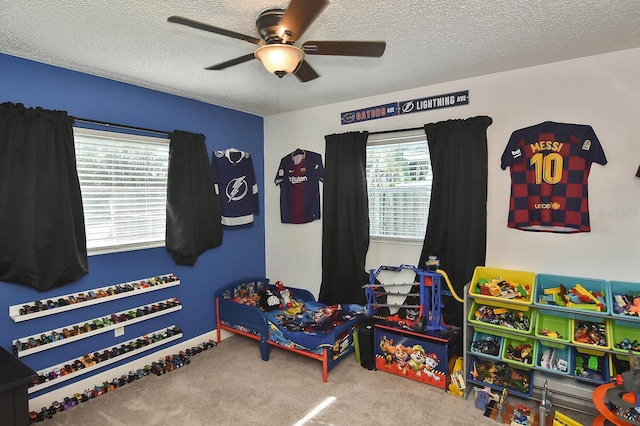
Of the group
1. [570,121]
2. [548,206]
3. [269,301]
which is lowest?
[269,301]

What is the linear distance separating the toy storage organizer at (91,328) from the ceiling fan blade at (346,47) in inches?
92.8

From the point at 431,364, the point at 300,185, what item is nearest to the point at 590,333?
the point at 431,364

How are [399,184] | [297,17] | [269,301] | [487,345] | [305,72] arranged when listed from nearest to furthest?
[297,17] → [305,72] → [487,345] → [399,184] → [269,301]

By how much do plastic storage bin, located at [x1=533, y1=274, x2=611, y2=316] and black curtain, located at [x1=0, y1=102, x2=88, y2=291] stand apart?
327 centimetres

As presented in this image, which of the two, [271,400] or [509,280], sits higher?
[509,280]

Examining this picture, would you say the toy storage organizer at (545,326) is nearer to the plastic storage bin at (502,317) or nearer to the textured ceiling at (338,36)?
the plastic storage bin at (502,317)

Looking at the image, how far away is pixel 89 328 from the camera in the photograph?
8.52 feet

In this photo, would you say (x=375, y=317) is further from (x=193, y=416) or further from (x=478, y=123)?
(x=478, y=123)

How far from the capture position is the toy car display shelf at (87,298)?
2.30 m

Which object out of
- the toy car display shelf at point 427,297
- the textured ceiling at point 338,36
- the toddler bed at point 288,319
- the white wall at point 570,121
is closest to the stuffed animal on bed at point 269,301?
the toddler bed at point 288,319

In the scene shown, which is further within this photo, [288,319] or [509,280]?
[288,319]

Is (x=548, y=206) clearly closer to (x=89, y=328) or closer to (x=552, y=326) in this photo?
(x=552, y=326)

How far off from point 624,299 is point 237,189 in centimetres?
327

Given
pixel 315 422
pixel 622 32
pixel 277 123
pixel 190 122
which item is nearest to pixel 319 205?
pixel 277 123
